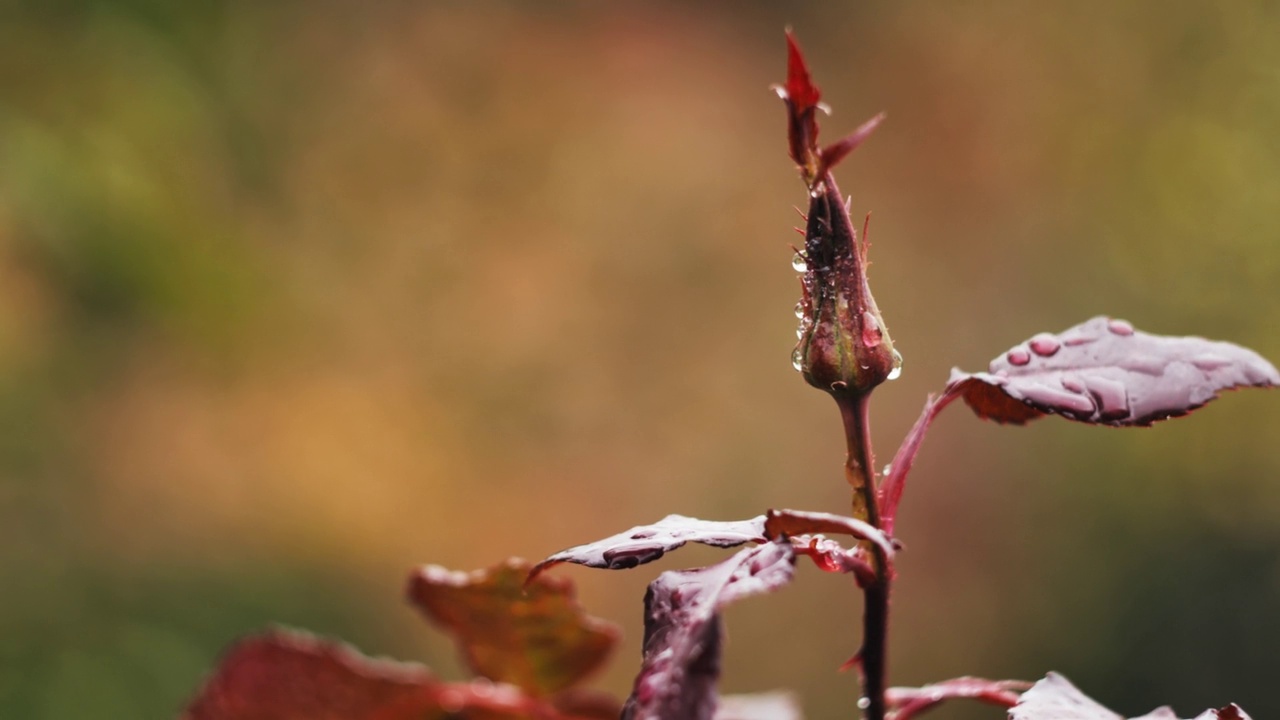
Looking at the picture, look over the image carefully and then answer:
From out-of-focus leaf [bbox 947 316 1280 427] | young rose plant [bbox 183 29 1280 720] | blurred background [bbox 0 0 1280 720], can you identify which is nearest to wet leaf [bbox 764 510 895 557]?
young rose plant [bbox 183 29 1280 720]

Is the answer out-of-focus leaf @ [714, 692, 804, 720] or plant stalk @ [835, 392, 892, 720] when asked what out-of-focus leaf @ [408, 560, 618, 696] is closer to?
out-of-focus leaf @ [714, 692, 804, 720]

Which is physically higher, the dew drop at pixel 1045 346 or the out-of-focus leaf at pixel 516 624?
the out-of-focus leaf at pixel 516 624

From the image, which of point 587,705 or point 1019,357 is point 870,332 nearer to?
point 1019,357

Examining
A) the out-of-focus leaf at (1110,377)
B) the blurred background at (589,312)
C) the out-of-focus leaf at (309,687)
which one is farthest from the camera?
the blurred background at (589,312)

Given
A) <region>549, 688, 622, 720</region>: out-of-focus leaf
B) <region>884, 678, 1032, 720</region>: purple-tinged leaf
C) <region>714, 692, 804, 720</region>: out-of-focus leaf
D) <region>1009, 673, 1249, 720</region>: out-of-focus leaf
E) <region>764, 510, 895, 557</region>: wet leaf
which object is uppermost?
<region>549, 688, 622, 720</region>: out-of-focus leaf

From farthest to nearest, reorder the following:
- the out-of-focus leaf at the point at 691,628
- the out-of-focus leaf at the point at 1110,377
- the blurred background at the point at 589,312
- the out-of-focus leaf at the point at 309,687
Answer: the blurred background at the point at 589,312 → the out-of-focus leaf at the point at 309,687 → the out-of-focus leaf at the point at 1110,377 → the out-of-focus leaf at the point at 691,628

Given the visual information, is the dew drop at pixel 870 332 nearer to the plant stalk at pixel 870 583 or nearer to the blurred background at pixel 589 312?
the plant stalk at pixel 870 583

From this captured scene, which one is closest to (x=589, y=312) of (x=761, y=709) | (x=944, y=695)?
(x=761, y=709)

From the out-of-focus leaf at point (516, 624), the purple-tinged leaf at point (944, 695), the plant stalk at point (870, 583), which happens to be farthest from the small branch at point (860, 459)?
the out-of-focus leaf at point (516, 624)
